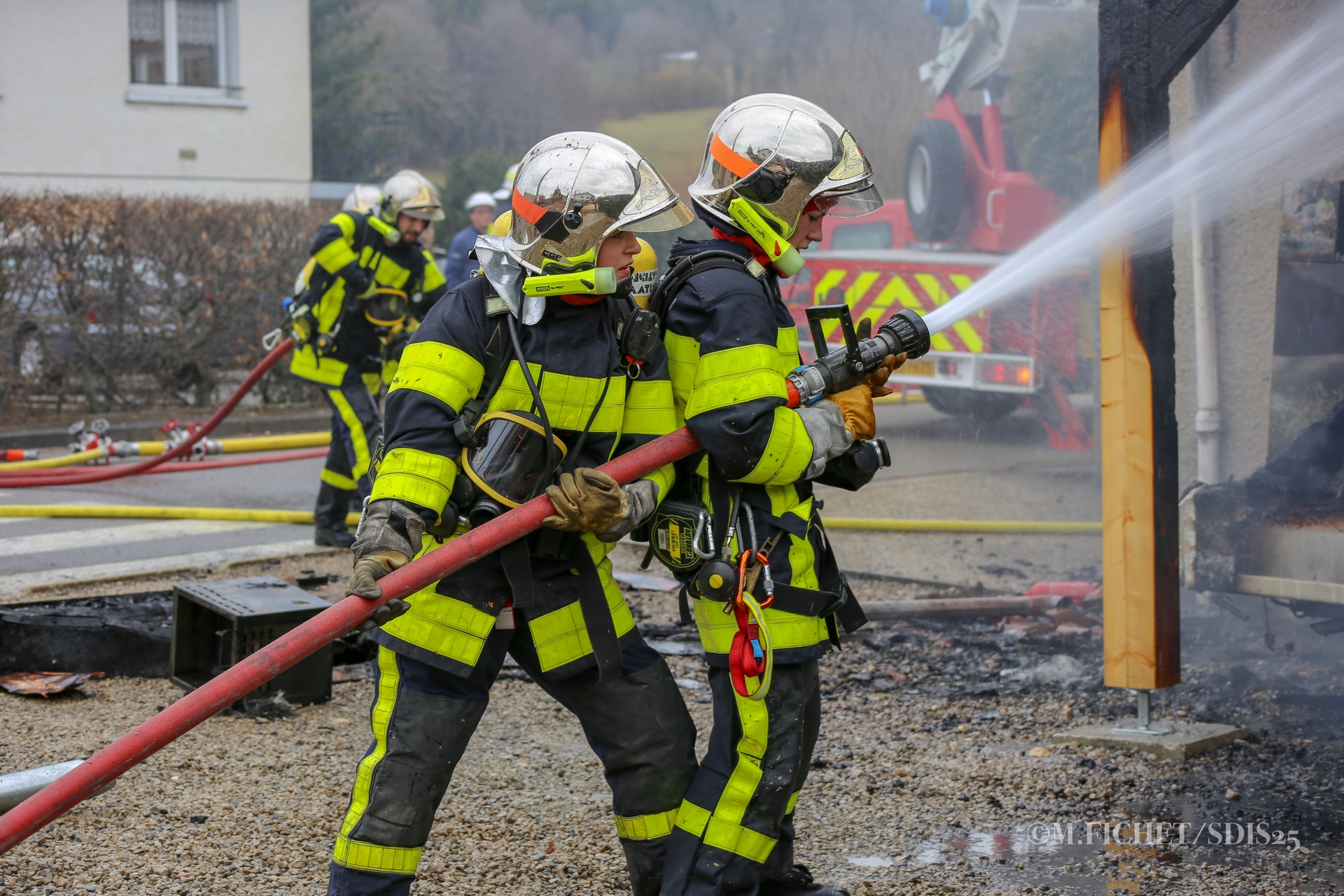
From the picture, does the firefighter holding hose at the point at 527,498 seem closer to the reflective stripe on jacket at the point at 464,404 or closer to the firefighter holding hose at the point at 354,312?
the reflective stripe on jacket at the point at 464,404

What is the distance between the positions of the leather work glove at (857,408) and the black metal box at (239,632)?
2.19 metres

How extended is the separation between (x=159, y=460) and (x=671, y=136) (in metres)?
29.1

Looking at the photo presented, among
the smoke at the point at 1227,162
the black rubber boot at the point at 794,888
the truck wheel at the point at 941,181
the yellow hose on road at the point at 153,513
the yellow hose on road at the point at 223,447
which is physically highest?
the truck wheel at the point at 941,181

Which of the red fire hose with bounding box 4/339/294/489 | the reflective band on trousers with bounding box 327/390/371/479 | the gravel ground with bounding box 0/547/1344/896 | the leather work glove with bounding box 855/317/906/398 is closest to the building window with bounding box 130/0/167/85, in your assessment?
the red fire hose with bounding box 4/339/294/489

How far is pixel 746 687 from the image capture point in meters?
2.66

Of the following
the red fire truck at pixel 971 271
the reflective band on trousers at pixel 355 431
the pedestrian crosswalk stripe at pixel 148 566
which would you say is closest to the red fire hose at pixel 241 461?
the pedestrian crosswalk stripe at pixel 148 566

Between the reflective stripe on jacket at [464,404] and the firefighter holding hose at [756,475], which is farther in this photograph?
the firefighter holding hose at [756,475]

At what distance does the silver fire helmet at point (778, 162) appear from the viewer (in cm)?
284

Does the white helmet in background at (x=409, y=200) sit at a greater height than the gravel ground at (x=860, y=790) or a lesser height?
greater

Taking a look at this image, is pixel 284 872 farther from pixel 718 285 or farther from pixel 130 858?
pixel 718 285

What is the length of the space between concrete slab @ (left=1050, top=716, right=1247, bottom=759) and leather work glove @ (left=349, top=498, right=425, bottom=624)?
2.40m

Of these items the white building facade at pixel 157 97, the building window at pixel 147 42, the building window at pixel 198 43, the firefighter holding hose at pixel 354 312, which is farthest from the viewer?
the building window at pixel 198 43

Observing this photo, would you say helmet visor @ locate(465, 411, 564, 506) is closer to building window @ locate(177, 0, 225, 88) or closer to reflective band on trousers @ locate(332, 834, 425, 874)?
reflective band on trousers @ locate(332, 834, 425, 874)

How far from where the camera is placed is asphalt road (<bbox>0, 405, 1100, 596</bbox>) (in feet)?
20.9
